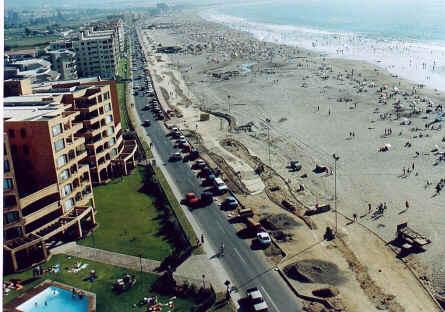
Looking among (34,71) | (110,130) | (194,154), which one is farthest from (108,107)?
(34,71)

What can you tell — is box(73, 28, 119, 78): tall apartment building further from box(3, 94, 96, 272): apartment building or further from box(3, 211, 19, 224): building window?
box(3, 211, 19, 224): building window

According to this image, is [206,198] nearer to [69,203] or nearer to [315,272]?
[69,203]

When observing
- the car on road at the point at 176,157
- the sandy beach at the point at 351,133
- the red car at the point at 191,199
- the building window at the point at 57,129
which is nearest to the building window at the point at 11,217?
the building window at the point at 57,129

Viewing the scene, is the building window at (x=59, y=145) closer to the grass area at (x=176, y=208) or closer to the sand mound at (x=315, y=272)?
the grass area at (x=176, y=208)

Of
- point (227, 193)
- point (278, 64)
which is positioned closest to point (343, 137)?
point (227, 193)

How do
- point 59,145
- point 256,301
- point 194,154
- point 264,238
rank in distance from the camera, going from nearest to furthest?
point 256,301 → point 264,238 → point 59,145 → point 194,154

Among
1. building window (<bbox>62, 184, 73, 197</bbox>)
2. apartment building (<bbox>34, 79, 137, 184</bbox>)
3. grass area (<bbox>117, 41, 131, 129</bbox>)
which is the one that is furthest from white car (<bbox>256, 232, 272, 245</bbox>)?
grass area (<bbox>117, 41, 131, 129</bbox>)
